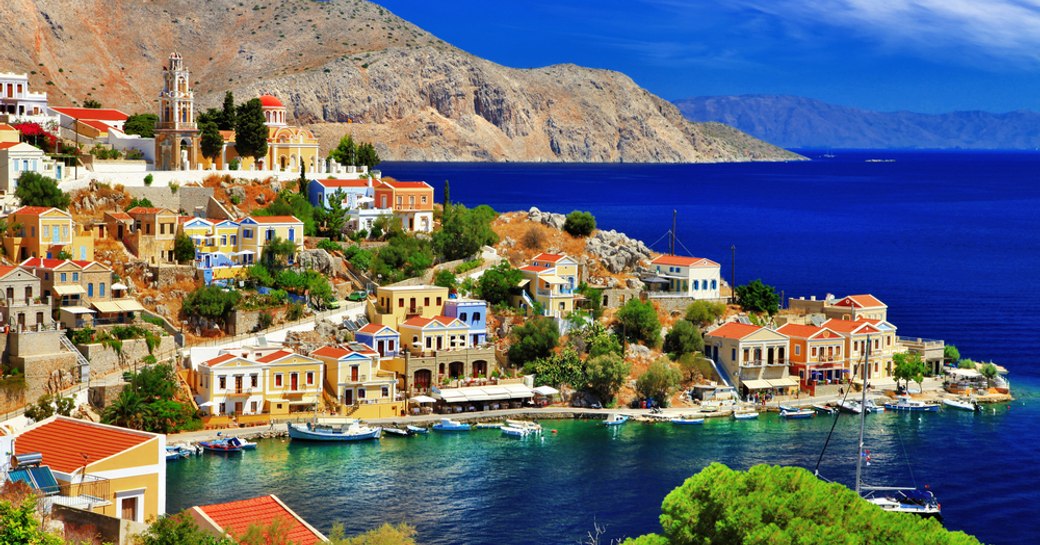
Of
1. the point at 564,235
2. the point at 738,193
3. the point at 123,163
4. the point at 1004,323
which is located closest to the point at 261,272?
the point at 123,163

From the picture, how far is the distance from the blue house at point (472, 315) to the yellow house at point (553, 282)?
3782 millimetres

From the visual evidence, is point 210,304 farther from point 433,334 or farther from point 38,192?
point 38,192

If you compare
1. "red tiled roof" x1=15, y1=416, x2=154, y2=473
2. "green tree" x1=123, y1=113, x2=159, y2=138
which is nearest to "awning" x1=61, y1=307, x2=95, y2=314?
"green tree" x1=123, y1=113, x2=159, y2=138

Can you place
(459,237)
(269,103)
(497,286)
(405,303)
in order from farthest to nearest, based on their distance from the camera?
(269,103) < (459,237) < (497,286) < (405,303)

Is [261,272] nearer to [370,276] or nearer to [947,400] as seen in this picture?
[370,276]

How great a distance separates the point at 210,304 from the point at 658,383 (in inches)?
720

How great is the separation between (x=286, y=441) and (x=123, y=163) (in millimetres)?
20942

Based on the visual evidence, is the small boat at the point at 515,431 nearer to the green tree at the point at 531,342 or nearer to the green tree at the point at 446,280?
the green tree at the point at 531,342

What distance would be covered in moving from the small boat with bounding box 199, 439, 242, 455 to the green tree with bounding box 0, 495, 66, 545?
28588mm

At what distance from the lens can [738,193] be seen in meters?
199

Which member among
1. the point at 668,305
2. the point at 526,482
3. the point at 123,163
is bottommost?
the point at 526,482

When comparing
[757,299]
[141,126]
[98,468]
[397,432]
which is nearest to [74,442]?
[98,468]

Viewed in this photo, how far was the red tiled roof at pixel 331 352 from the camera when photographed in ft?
186

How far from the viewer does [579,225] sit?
75.0 meters
